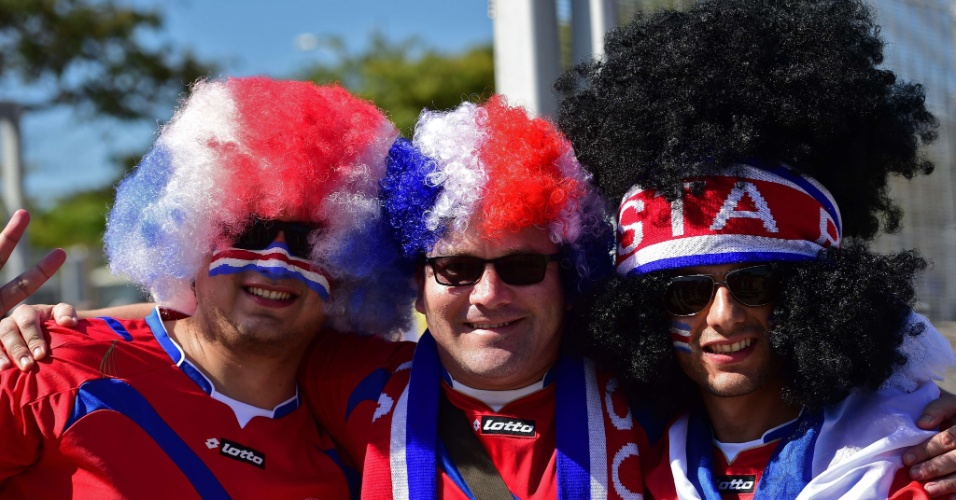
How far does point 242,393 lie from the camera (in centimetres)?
358

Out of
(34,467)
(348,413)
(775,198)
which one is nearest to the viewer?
(775,198)

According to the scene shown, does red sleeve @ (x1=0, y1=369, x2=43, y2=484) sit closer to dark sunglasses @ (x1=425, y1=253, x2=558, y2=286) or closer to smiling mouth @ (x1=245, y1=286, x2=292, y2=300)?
smiling mouth @ (x1=245, y1=286, x2=292, y2=300)

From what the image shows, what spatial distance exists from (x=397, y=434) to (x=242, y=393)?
656mm

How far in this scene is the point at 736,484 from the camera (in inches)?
122

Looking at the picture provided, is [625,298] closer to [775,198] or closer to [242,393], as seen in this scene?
[775,198]

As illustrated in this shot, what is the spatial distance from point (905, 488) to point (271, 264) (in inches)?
86.3

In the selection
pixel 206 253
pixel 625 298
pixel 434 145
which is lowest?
pixel 625 298

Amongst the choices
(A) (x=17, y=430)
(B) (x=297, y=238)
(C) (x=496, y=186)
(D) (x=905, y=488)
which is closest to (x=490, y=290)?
(C) (x=496, y=186)

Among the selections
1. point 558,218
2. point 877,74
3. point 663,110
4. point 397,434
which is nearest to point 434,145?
point 558,218

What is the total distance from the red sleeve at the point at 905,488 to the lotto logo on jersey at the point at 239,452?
6.76 feet

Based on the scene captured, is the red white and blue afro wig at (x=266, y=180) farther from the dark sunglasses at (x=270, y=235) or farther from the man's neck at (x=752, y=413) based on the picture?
the man's neck at (x=752, y=413)

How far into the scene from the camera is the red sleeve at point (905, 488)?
2.83 meters

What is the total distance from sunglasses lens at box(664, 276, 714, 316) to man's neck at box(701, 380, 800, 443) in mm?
330

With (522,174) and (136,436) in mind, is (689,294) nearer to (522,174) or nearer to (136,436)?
(522,174)
